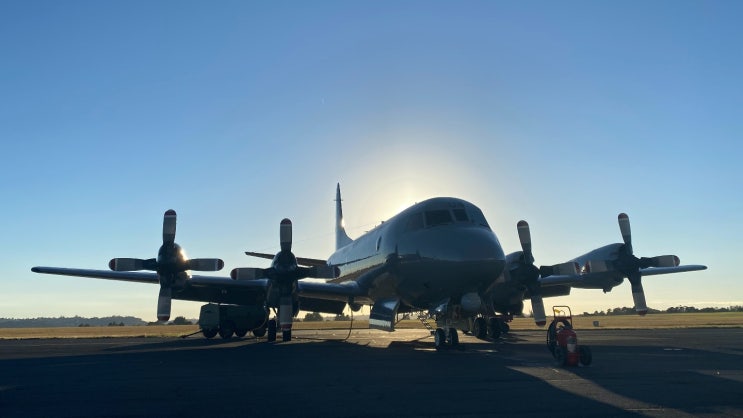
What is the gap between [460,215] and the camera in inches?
852

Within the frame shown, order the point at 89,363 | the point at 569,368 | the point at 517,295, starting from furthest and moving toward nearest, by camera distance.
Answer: the point at 517,295
the point at 89,363
the point at 569,368

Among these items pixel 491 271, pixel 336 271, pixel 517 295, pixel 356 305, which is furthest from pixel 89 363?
pixel 517 295

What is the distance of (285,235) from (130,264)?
250 inches

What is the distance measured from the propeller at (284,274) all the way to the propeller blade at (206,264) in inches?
27.6

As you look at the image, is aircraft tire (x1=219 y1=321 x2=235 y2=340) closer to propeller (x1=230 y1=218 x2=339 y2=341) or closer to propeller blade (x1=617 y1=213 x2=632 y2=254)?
propeller (x1=230 y1=218 x2=339 y2=341)

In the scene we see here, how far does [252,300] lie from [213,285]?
3.97 m

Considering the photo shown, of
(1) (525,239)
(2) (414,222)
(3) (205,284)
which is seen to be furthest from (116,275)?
(1) (525,239)

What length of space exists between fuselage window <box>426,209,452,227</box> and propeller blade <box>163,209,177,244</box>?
34.3 feet

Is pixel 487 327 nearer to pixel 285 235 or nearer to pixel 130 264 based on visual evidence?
pixel 285 235

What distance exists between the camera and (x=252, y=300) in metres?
32.1

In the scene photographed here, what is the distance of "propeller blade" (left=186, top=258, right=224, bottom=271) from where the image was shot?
24.3m

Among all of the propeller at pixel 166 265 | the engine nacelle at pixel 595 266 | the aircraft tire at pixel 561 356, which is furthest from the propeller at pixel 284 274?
the aircraft tire at pixel 561 356

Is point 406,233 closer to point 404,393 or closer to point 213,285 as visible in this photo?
point 213,285

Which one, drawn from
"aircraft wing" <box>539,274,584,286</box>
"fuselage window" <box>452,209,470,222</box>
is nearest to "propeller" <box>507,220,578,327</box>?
"fuselage window" <box>452,209,470,222</box>
